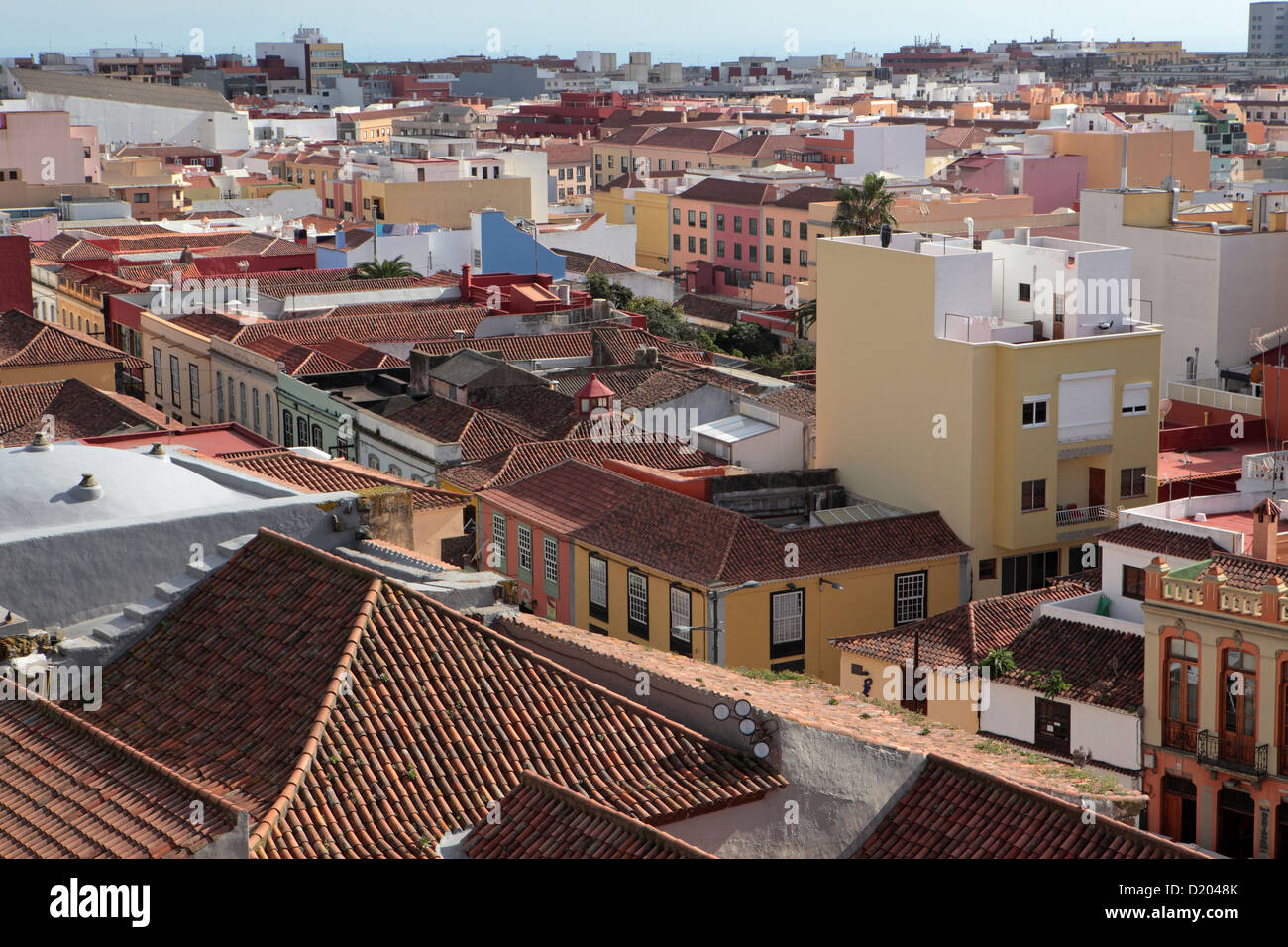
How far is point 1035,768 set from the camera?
1869 cm

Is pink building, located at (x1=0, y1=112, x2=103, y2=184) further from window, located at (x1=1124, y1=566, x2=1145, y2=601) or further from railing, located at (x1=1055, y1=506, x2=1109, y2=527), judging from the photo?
window, located at (x1=1124, y1=566, x2=1145, y2=601)

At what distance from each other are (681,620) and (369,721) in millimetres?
19359

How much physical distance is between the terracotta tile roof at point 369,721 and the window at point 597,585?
19.1 meters

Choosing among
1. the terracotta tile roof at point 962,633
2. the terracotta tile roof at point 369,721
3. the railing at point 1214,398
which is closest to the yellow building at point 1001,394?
the terracotta tile roof at point 962,633

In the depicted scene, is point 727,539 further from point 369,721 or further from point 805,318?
point 805,318

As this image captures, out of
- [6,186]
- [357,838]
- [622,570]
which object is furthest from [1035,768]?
[6,186]

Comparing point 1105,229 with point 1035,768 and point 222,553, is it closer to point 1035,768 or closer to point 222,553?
point 1035,768

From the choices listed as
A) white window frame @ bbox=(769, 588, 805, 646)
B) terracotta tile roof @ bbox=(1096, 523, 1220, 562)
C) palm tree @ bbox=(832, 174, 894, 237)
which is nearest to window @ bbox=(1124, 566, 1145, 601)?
terracotta tile roof @ bbox=(1096, 523, 1220, 562)

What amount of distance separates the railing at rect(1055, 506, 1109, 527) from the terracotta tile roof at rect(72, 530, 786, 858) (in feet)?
79.2

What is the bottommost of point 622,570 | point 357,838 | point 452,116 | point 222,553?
point 622,570

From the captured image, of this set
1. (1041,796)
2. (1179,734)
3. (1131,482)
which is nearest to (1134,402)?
(1131,482)

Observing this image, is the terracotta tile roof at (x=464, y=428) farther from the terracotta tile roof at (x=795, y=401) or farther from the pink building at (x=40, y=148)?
the pink building at (x=40, y=148)

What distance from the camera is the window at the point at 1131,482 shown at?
3862cm
